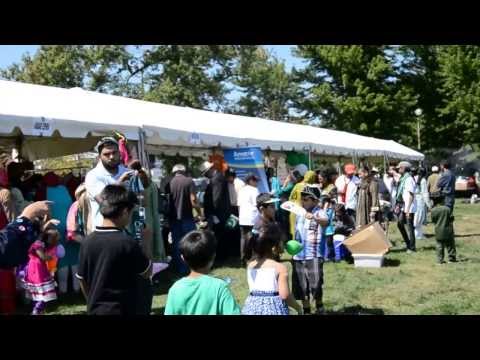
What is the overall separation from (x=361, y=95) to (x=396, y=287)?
31.1m

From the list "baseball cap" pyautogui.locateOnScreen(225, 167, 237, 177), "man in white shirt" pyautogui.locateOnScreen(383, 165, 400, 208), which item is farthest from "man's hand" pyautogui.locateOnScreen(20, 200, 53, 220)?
"man in white shirt" pyautogui.locateOnScreen(383, 165, 400, 208)

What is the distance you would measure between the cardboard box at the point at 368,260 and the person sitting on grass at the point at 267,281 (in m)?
5.71

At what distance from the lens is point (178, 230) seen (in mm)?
9656

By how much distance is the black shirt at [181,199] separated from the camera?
940 centimetres

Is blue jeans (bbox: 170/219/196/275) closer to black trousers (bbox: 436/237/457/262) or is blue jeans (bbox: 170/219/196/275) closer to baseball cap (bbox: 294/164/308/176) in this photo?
black trousers (bbox: 436/237/457/262)

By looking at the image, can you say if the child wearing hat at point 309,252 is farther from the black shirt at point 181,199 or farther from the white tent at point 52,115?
the black shirt at point 181,199

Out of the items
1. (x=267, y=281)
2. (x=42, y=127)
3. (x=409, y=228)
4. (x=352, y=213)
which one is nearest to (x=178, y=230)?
(x=42, y=127)

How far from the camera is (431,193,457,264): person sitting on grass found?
9664mm

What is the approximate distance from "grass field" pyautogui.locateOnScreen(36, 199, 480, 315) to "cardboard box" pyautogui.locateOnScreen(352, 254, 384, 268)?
0.49 feet

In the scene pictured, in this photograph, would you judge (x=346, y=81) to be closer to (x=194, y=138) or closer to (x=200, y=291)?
(x=194, y=138)

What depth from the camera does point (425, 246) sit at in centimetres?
1226
